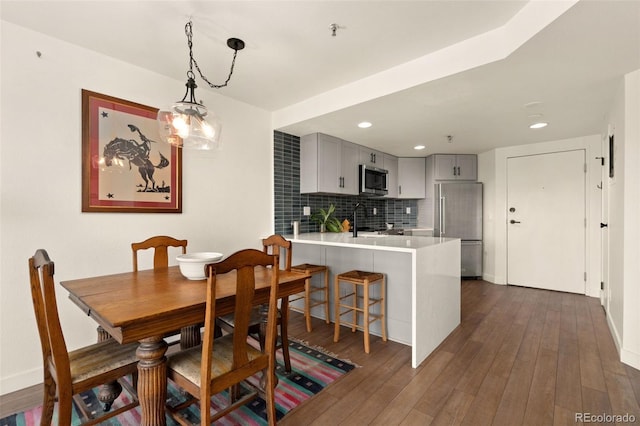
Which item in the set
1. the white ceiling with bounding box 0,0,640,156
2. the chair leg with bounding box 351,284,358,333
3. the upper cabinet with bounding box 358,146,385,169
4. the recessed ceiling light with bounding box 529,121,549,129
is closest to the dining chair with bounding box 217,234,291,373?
the chair leg with bounding box 351,284,358,333

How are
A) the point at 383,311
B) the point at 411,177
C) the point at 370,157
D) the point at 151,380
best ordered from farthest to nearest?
the point at 411,177 → the point at 370,157 → the point at 383,311 → the point at 151,380

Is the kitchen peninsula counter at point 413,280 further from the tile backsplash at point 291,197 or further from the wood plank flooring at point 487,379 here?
the tile backsplash at point 291,197

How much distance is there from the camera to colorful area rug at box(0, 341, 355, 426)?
1701 mm

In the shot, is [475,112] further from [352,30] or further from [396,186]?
[396,186]

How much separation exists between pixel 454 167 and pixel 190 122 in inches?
175

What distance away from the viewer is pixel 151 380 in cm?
132

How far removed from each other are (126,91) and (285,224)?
2.05 m

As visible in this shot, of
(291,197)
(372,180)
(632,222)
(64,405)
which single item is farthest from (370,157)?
(64,405)

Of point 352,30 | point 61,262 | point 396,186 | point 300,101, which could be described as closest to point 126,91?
point 61,262

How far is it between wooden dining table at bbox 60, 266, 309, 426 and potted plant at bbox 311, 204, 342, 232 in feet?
7.82

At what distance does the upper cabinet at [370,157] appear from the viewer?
4.39 m

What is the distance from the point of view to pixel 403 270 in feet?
8.72

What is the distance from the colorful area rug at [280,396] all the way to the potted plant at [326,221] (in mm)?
1873

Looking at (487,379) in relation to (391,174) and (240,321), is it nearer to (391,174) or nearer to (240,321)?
(240,321)
